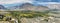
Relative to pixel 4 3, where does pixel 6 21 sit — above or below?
below

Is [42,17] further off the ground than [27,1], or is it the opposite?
[27,1]

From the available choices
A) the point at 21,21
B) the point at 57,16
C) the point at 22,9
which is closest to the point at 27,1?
the point at 22,9

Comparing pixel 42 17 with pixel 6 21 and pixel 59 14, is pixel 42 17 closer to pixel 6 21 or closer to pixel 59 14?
pixel 59 14

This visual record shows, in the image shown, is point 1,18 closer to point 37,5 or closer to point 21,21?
point 21,21

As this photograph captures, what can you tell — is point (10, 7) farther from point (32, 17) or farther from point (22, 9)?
point (32, 17)

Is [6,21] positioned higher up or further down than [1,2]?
further down

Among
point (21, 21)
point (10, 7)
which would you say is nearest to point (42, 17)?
point (21, 21)

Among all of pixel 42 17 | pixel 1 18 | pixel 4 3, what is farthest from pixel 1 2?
pixel 42 17
